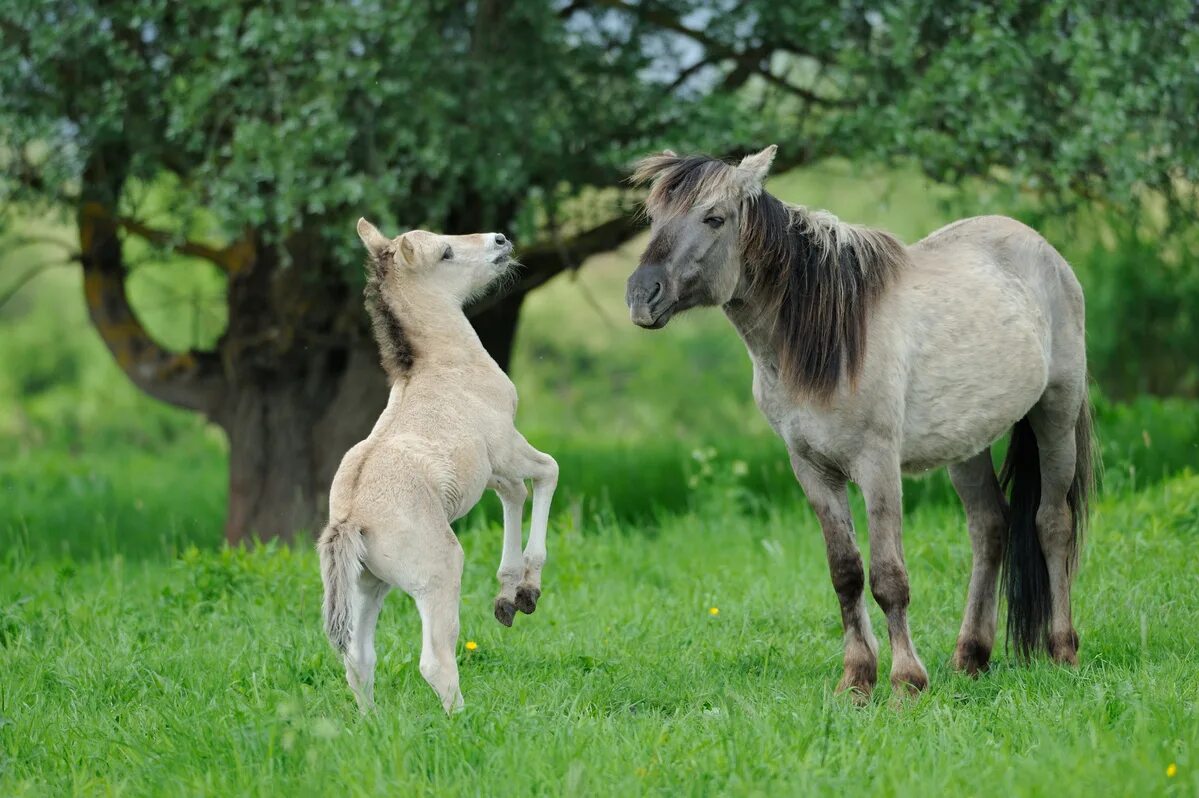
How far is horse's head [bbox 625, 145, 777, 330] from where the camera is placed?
5.22 metres

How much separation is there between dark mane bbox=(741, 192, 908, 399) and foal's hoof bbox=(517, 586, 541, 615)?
1.44 meters

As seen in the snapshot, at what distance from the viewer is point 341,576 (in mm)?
4609

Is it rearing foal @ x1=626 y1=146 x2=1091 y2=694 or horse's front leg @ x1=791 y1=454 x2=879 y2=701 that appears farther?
horse's front leg @ x1=791 y1=454 x2=879 y2=701

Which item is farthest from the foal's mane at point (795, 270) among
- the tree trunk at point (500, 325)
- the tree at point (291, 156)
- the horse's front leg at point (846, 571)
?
the tree trunk at point (500, 325)

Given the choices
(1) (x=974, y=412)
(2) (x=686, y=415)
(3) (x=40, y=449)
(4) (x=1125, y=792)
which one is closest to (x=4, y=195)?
(1) (x=974, y=412)

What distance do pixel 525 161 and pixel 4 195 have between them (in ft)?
14.1

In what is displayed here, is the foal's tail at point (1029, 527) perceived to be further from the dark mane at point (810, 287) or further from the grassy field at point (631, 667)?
the dark mane at point (810, 287)

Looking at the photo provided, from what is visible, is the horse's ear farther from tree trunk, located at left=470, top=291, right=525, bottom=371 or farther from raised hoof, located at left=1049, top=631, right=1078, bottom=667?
tree trunk, located at left=470, top=291, right=525, bottom=371

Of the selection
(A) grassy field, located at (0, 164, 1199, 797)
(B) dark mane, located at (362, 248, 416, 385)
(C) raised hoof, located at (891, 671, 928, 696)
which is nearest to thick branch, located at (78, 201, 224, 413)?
(A) grassy field, located at (0, 164, 1199, 797)

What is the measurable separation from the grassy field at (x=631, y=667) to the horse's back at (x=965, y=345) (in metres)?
1.11

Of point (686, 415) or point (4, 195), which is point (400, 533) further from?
point (686, 415)

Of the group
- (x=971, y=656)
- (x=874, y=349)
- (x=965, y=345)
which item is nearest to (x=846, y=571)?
(x=971, y=656)

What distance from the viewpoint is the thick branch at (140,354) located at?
452 inches

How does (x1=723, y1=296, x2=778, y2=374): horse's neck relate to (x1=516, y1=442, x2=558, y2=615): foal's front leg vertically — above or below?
above
